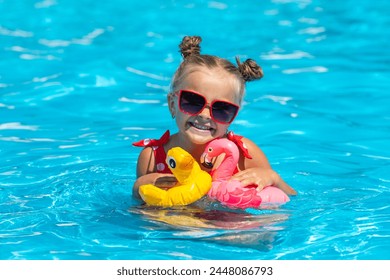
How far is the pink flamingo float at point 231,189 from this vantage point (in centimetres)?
485

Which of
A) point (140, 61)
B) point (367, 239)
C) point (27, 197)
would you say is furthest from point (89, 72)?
point (367, 239)

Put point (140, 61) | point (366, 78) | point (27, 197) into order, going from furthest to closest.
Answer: point (140, 61) → point (366, 78) → point (27, 197)

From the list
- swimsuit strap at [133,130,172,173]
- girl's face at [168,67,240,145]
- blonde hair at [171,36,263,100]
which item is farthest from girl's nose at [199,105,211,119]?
swimsuit strap at [133,130,172,173]

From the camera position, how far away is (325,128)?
732 centimetres

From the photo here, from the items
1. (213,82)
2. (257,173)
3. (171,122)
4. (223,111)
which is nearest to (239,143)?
(257,173)

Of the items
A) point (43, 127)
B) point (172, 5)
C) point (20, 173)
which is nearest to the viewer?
point (20, 173)

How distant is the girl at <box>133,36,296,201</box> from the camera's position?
5.02 meters

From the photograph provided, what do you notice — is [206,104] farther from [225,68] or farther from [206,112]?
[225,68]

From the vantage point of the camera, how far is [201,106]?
5.01 meters

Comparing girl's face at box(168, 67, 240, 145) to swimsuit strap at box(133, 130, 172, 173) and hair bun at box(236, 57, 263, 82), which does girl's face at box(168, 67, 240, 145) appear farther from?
swimsuit strap at box(133, 130, 172, 173)

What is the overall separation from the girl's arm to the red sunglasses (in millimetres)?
329

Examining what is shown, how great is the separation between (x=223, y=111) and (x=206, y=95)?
134 millimetres

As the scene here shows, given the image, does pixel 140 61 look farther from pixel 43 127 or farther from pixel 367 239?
pixel 367 239
